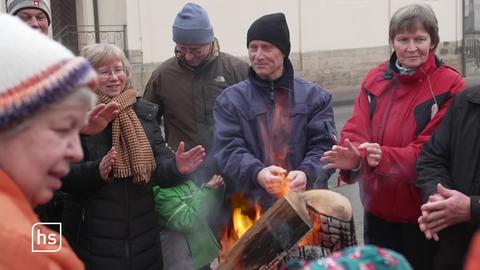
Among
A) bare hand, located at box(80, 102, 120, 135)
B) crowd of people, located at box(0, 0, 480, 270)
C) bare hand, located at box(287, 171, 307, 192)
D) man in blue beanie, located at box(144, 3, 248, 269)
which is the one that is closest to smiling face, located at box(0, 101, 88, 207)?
crowd of people, located at box(0, 0, 480, 270)

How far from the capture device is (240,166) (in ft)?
10.7

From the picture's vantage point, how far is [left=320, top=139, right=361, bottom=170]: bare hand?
10.3ft

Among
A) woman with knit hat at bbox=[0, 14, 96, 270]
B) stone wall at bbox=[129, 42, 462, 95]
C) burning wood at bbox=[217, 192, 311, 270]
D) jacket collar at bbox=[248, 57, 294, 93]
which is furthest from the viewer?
stone wall at bbox=[129, 42, 462, 95]

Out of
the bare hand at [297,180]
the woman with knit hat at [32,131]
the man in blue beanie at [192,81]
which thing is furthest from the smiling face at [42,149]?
the man in blue beanie at [192,81]

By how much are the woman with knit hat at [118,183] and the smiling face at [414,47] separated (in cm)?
112

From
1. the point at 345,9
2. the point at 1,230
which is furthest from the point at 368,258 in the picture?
the point at 345,9

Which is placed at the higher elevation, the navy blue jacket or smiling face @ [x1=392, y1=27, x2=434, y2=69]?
smiling face @ [x1=392, y1=27, x2=434, y2=69]

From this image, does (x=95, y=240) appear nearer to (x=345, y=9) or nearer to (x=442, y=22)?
(x=345, y=9)

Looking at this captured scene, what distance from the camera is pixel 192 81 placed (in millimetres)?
4434

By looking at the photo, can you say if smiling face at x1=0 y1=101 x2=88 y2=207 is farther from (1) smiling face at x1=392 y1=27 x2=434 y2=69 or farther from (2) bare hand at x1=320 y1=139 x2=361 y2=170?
(1) smiling face at x1=392 y1=27 x2=434 y2=69

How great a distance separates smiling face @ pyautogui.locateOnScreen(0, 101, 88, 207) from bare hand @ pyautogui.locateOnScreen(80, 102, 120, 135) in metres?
1.56

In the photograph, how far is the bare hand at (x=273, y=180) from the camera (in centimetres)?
309

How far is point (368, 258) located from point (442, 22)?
21.9 meters

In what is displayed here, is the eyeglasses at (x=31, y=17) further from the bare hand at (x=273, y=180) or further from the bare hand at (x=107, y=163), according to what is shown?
the bare hand at (x=273, y=180)
